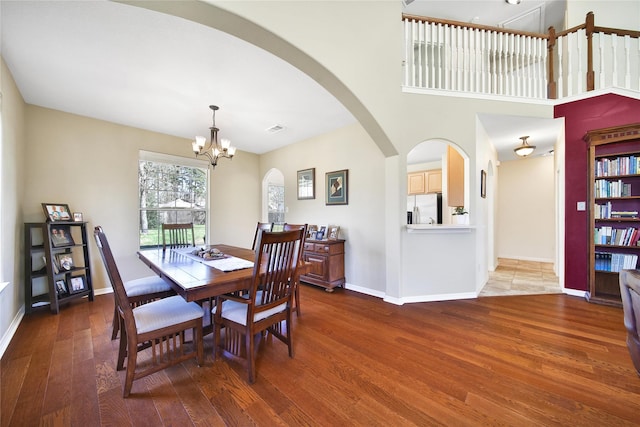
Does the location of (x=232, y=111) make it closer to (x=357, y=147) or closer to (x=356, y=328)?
(x=357, y=147)

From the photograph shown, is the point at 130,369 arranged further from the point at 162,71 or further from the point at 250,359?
the point at 162,71

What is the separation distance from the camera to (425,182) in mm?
5234

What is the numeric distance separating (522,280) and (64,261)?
272 inches

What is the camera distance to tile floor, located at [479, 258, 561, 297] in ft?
11.7

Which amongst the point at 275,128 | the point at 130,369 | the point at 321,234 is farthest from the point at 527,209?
the point at 130,369

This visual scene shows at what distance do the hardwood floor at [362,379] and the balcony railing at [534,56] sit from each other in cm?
302

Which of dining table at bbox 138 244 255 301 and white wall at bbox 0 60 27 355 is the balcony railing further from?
white wall at bbox 0 60 27 355

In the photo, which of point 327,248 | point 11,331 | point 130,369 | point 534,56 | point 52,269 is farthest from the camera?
point 327,248

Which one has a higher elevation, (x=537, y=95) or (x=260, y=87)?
(x=537, y=95)

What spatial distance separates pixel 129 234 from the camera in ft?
12.4

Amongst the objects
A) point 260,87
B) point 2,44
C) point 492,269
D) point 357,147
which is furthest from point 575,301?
point 2,44

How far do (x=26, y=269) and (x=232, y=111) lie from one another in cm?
307

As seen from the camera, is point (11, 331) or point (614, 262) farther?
point (614, 262)

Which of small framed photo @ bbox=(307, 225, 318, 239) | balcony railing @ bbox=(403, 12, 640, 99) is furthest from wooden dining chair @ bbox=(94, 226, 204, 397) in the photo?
balcony railing @ bbox=(403, 12, 640, 99)
